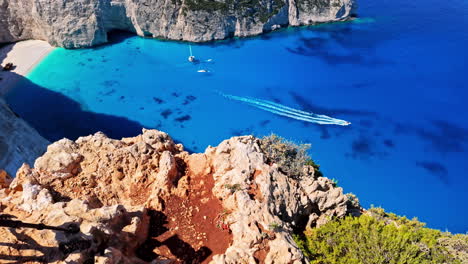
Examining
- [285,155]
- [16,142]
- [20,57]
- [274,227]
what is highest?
[20,57]

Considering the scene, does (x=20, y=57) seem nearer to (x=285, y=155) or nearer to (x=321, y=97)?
(x=321, y=97)

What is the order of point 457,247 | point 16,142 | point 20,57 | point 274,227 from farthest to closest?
point 20,57
point 16,142
point 457,247
point 274,227

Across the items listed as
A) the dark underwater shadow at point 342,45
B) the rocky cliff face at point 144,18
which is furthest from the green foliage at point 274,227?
the rocky cliff face at point 144,18

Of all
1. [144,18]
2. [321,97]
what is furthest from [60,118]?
[321,97]

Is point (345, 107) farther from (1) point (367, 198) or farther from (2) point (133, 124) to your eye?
(2) point (133, 124)

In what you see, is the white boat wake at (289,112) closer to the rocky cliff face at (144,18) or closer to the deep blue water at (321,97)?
the deep blue water at (321,97)

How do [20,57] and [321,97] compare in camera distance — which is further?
[20,57]
